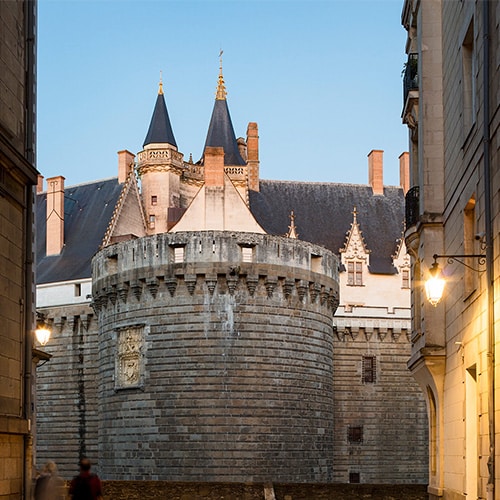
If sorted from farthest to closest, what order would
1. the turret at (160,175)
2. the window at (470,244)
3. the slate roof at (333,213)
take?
1. the slate roof at (333,213)
2. the turret at (160,175)
3. the window at (470,244)

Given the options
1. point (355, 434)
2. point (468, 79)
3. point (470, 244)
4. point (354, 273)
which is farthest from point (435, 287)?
point (354, 273)

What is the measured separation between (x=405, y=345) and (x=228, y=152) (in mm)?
11830

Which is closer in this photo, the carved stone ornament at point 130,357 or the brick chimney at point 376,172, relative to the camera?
the carved stone ornament at point 130,357

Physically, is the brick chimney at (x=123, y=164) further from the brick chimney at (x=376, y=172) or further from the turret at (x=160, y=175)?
the brick chimney at (x=376, y=172)

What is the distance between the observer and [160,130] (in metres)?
48.5

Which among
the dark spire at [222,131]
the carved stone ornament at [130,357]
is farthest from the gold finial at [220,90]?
the carved stone ornament at [130,357]

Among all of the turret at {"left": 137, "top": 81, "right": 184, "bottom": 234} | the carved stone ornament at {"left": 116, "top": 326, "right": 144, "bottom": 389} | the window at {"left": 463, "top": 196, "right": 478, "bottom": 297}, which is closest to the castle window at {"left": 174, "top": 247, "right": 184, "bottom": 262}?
the carved stone ornament at {"left": 116, "top": 326, "right": 144, "bottom": 389}

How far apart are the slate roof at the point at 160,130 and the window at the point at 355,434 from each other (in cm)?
1433

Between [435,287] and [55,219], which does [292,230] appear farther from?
[435,287]

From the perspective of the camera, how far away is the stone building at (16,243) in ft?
52.4

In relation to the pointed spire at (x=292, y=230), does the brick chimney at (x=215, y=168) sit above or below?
above

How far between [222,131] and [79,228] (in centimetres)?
790

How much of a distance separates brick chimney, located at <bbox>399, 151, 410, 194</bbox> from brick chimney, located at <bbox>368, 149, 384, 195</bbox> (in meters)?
1.08

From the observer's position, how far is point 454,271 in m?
16.4
